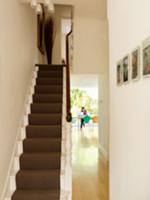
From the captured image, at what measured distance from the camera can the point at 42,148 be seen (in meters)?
3.59

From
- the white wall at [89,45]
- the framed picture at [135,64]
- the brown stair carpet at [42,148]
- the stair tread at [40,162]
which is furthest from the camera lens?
the white wall at [89,45]

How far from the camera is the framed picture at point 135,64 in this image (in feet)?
5.36

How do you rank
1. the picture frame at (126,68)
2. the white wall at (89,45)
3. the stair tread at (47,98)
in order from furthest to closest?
the white wall at (89,45), the stair tread at (47,98), the picture frame at (126,68)

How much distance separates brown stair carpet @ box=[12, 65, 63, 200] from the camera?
118 inches

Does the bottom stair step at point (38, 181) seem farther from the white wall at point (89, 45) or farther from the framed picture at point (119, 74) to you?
the white wall at point (89, 45)

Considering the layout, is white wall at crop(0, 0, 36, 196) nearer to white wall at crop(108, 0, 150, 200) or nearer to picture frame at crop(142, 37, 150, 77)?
white wall at crop(108, 0, 150, 200)

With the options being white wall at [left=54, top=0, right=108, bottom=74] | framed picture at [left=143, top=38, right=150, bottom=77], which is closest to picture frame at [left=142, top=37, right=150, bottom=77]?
framed picture at [left=143, top=38, right=150, bottom=77]

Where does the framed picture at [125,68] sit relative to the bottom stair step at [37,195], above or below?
above

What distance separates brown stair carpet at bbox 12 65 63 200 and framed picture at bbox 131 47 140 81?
1.97 meters

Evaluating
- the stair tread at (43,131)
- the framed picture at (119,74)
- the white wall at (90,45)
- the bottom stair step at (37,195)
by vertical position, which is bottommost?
the bottom stair step at (37,195)

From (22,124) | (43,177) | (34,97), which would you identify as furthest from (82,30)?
(43,177)

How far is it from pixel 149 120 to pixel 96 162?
14.2 feet

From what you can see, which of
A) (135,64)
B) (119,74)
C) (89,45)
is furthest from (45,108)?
(135,64)

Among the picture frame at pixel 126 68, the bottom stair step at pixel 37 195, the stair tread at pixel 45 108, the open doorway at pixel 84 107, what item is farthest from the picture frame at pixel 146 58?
the open doorway at pixel 84 107
